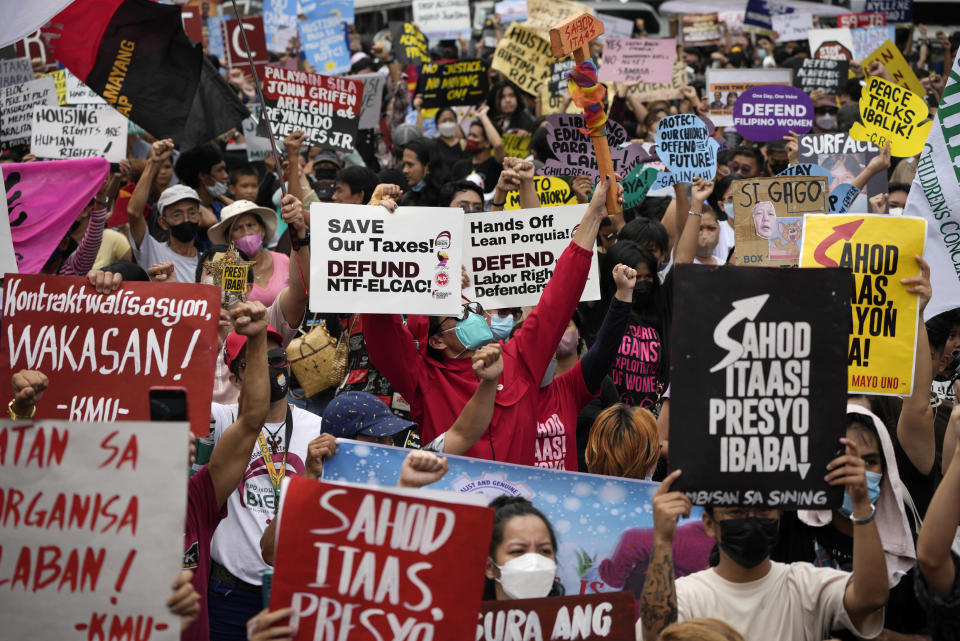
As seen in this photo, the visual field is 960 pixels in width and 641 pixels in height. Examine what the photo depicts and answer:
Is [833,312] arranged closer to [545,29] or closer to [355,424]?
[355,424]

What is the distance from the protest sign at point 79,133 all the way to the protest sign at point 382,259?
5.18 meters

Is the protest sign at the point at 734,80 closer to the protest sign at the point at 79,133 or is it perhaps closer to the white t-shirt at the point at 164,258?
the protest sign at the point at 79,133

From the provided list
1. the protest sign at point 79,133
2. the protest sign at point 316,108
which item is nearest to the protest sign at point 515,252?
the protest sign at point 316,108

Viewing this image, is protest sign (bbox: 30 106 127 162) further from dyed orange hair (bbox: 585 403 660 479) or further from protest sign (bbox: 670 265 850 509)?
protest sign (bbox: 670 265 850 509)

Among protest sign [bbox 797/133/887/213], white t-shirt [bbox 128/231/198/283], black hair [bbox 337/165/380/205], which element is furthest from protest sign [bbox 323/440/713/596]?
protest sign [bbox 797/133/887/213]

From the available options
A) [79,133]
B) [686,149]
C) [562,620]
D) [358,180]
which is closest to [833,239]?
[562,620]

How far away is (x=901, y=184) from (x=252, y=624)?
299 inches

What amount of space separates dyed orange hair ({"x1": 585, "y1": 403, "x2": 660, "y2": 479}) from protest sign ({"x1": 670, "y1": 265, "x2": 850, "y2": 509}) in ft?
3.65

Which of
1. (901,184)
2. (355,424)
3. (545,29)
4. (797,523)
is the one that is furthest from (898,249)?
(545,29)

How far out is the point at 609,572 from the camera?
412 centimetres

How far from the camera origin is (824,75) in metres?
14.4

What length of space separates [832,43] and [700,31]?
5.96 metres

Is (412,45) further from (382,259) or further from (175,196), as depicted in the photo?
(382,259)

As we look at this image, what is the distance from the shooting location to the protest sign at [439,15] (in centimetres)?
1830
